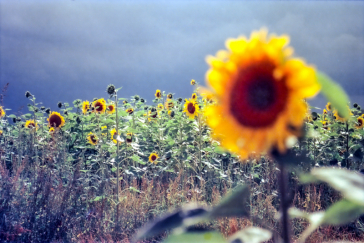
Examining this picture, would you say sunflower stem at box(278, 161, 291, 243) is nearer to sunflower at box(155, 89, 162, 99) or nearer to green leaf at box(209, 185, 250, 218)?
green leaf at box(209, 185, 250, 218)

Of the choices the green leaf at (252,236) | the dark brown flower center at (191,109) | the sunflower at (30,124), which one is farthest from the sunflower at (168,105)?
the green leaf at (252,236)

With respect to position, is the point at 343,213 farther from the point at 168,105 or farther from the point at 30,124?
the point at 30,124

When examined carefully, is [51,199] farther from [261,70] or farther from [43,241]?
[261,70]

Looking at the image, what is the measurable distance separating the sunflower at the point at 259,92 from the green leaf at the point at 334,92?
0.03m

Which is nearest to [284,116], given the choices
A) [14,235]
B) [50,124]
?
[14,235]

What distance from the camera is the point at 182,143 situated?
469cm

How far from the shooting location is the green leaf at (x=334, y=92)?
53cm

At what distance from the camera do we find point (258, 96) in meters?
0.66

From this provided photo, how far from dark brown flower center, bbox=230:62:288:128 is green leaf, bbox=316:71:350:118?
0.29 feet

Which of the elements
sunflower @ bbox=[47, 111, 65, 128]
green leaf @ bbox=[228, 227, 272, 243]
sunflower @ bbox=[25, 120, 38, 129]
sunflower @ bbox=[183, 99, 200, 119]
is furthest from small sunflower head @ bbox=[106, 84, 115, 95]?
green leaf @ bbox=[228, 227, 272, 243]

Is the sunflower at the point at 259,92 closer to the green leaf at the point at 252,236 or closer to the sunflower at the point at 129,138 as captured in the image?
the green leaf at the point at 252,236

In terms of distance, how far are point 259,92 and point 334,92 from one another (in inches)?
6.3

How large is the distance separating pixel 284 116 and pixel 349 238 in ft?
10.1

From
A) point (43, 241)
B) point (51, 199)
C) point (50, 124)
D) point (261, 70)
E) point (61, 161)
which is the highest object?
point (50, 124)
